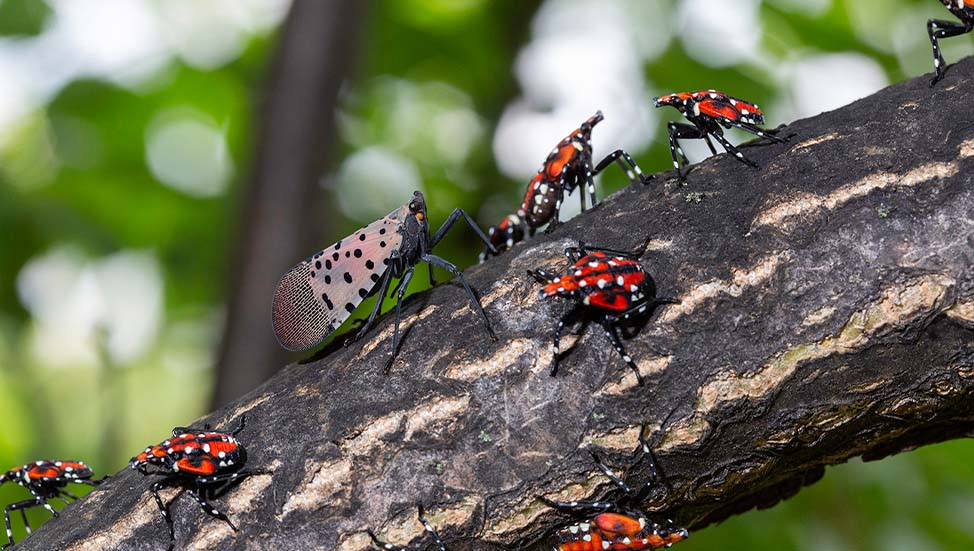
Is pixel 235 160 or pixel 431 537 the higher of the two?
pixel 235 160

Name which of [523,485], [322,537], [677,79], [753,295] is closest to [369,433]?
[322,537]

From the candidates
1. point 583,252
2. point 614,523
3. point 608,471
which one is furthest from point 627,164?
point 614,523

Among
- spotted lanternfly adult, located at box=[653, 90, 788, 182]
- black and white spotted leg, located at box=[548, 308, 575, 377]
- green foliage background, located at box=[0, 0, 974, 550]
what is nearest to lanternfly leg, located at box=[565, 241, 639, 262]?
black and white spotted leg, located at box=[548, 308, 575, 377]

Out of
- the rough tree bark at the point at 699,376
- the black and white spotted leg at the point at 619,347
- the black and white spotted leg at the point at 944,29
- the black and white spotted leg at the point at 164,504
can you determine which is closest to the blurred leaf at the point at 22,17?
the rough tree bark at the point at 699,376

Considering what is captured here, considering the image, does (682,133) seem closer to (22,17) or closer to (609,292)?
(609,292)

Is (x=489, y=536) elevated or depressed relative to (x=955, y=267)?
depressed

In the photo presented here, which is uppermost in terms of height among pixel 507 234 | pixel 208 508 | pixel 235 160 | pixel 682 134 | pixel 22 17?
pixel 22 17

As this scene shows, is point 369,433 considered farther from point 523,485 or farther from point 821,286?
point 821,286
